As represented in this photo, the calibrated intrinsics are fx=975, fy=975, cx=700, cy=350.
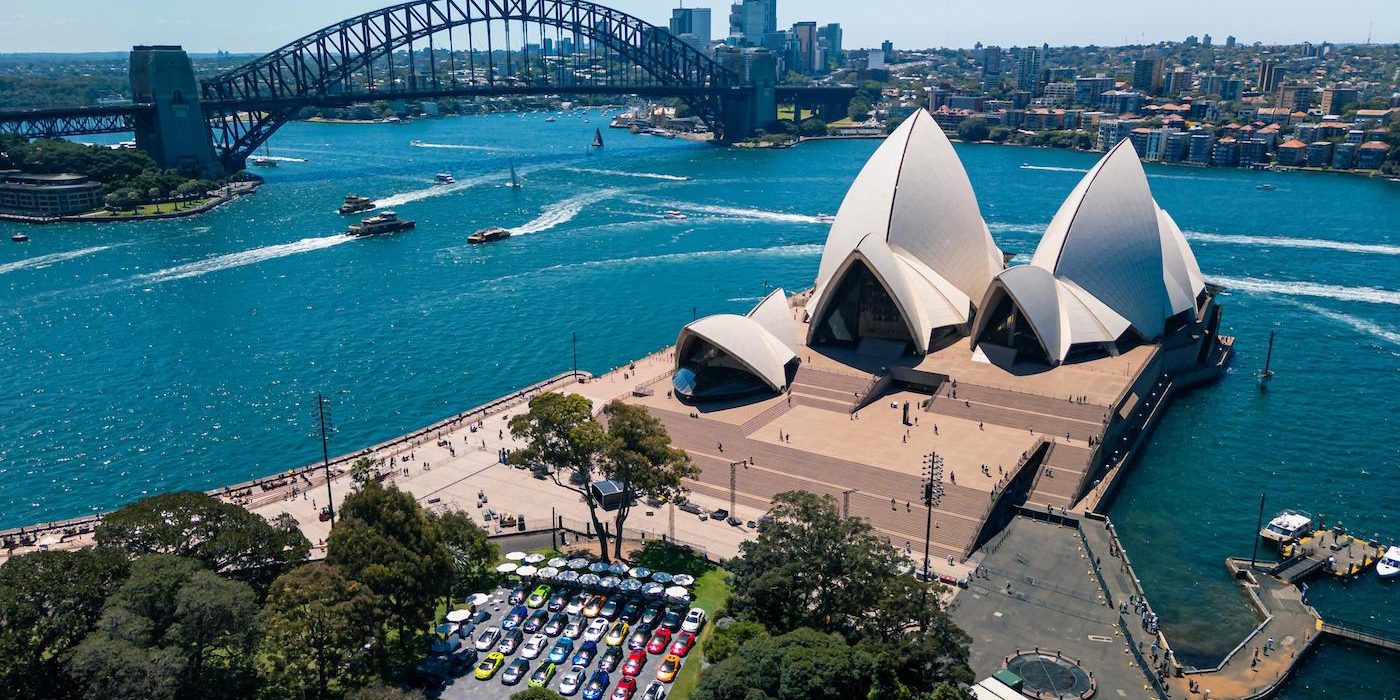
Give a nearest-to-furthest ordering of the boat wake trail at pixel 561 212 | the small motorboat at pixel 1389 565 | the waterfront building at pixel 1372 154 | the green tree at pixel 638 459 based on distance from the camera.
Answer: the green tree at pixel 638 459 → the small motorboat at pixel 1389 565 → the boat wake trail at pixel 561 212 → the waterfront building at pixel 1372 154

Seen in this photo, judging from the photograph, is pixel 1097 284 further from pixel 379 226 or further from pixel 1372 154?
pixel 1372 154

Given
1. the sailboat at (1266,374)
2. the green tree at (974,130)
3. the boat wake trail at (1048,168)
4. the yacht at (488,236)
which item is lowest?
the sailboat at (1266,374)

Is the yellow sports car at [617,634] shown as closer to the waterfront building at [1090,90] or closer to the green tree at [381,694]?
the green tree at [381,694]

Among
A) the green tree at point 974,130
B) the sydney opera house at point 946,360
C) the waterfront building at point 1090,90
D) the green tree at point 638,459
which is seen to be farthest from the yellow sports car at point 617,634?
the waterfront building at point 1090,90

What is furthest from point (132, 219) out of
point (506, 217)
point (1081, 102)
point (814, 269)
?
point (1081, 102)

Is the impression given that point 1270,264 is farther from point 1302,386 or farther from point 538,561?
point 538,561
